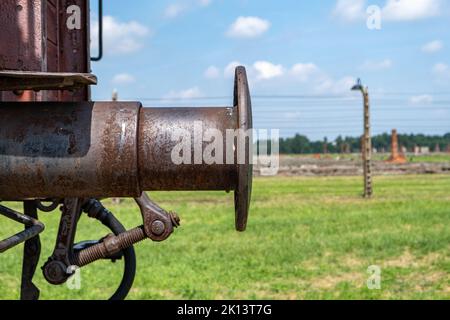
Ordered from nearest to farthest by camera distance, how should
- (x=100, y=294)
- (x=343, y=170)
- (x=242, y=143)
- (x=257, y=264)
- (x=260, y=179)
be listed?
(x=242, y=143) → (x=100, y=294) → (x=257, y=264) → (x=260, y=179) → (x=343, y=170)

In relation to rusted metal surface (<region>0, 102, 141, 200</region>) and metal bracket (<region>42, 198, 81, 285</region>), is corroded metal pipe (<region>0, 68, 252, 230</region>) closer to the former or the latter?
rusted metal surface (<region>0, 102, 141, 200</region>)

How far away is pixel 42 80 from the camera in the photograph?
75.6 inches

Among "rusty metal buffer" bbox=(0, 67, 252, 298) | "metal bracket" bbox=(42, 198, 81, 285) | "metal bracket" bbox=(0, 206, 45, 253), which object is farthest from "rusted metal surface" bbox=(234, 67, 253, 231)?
"metal bracket" bbox=(42, 198, 81, 285)

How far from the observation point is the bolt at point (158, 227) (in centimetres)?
258

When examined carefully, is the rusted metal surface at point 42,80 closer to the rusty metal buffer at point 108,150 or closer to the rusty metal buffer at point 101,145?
the rusty metal buffer at point 101,145

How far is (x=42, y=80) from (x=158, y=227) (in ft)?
2.82

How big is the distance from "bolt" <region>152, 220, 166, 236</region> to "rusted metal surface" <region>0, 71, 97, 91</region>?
771 millimetres

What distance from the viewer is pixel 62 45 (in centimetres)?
320

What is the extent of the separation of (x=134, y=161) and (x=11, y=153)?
1.18ft

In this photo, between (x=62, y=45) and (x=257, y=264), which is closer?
(x=62, y=45)

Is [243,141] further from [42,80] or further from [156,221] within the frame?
[156,221]

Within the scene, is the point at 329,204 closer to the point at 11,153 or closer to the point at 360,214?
the point at 360,214

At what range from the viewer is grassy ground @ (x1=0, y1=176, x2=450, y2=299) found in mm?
8633
